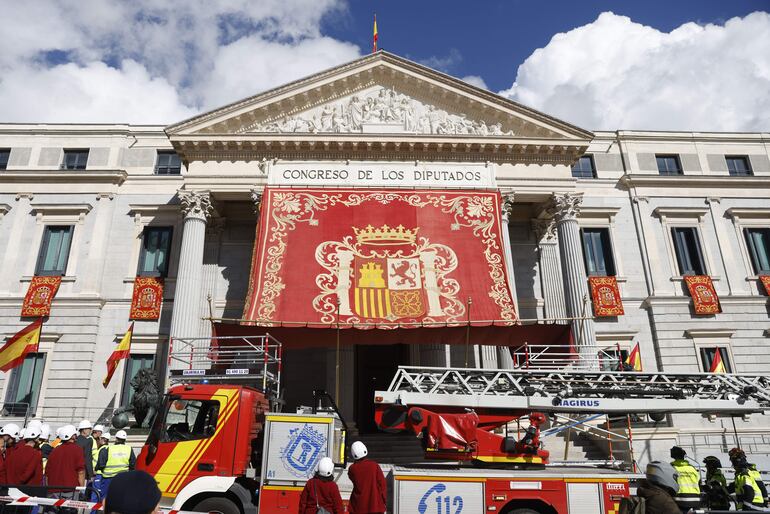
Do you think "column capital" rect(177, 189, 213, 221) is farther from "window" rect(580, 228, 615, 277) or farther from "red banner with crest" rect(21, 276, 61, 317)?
"window" rect(580, 228, 615, 277)

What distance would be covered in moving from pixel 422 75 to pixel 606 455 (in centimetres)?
1789

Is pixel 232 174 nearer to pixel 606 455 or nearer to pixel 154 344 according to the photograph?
pixel 154 344

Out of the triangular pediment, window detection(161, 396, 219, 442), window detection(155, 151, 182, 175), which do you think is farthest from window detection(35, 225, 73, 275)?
window detection(161, 396, 219, 442)

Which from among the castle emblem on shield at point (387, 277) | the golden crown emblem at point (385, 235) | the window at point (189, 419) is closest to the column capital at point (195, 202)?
the castle emblem on shield at point (387, 277)

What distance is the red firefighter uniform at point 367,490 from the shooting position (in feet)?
23.3

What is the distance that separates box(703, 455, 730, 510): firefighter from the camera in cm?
895

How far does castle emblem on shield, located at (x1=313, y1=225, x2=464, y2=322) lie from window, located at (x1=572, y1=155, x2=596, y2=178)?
1183 cm

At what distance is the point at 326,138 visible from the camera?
23.2 metres

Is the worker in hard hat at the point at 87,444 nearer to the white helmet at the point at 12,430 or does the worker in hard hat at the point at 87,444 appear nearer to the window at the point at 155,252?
the white helmet at the point at 12,430

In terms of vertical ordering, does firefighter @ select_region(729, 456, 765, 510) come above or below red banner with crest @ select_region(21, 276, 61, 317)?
below

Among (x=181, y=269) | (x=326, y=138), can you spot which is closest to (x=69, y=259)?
(x=181, y=269)

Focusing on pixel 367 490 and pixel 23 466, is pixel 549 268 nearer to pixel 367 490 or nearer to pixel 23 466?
pixel 367 490

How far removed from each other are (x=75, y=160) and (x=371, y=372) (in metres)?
19.5

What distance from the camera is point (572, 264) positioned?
22734mm
